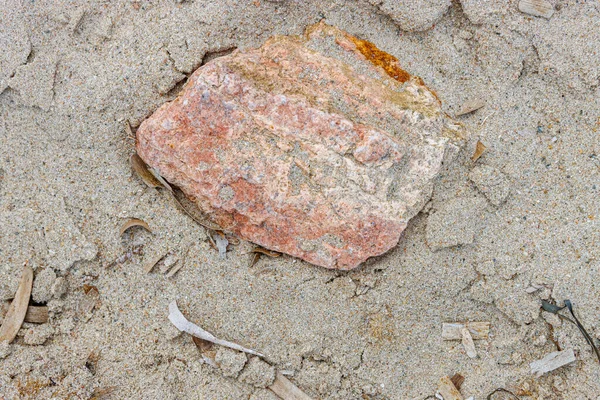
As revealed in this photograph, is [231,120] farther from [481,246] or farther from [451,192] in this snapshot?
[481,246]

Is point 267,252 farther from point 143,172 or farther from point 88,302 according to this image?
point 88,302

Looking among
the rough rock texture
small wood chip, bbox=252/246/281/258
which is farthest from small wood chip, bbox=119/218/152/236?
the rough rock texture

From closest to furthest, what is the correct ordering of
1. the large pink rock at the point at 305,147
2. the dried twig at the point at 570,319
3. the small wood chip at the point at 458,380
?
the large pink rock at the point at 305,147, the dried twig at the point at 570,319, the small wood chip at the point at 458,380

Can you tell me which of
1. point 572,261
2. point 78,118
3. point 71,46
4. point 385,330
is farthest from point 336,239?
point 71,46

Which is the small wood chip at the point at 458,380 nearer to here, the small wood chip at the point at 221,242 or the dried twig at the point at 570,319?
the dried twig at the point at 570,319

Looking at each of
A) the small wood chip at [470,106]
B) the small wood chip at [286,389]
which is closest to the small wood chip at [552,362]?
the small wood chip at [286,389]

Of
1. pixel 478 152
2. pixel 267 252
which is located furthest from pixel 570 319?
pixel 267 252

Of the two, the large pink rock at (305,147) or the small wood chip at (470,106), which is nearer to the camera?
the large pink rock at (305,147)
